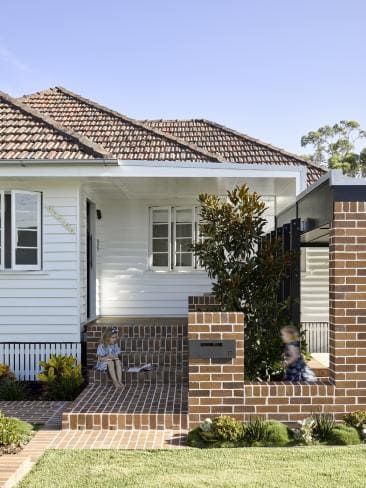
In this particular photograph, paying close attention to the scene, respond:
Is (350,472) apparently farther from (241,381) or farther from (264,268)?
(264,268)

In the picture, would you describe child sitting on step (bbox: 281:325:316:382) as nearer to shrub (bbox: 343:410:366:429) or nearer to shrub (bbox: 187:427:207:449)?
shrub (bbox: 343:410:366:429)

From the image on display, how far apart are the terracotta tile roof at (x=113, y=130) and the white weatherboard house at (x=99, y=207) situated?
0.09 ft

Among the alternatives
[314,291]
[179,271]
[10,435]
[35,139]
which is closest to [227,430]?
[10,435]

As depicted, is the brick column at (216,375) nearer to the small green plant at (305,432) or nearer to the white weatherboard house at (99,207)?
the small green plant at (305,432)

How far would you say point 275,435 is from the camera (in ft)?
22.3

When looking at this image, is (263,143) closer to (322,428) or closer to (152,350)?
(152,350)

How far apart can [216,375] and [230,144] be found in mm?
8140

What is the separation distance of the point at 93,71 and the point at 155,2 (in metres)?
3.12

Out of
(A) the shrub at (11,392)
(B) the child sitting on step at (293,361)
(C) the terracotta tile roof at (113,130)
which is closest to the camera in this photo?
(B) the child sitting on step at (293,361)

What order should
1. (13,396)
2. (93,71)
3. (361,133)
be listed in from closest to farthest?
(13,396), (93,71), (361,133)

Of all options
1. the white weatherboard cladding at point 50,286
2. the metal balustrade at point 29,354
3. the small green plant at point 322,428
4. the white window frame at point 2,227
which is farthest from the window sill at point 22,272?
the small green plant at point 322,428

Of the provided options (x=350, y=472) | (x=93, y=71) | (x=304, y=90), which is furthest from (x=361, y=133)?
(x=350, y=472)

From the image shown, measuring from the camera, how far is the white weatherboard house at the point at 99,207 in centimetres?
1035

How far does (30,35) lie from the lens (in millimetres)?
10539
